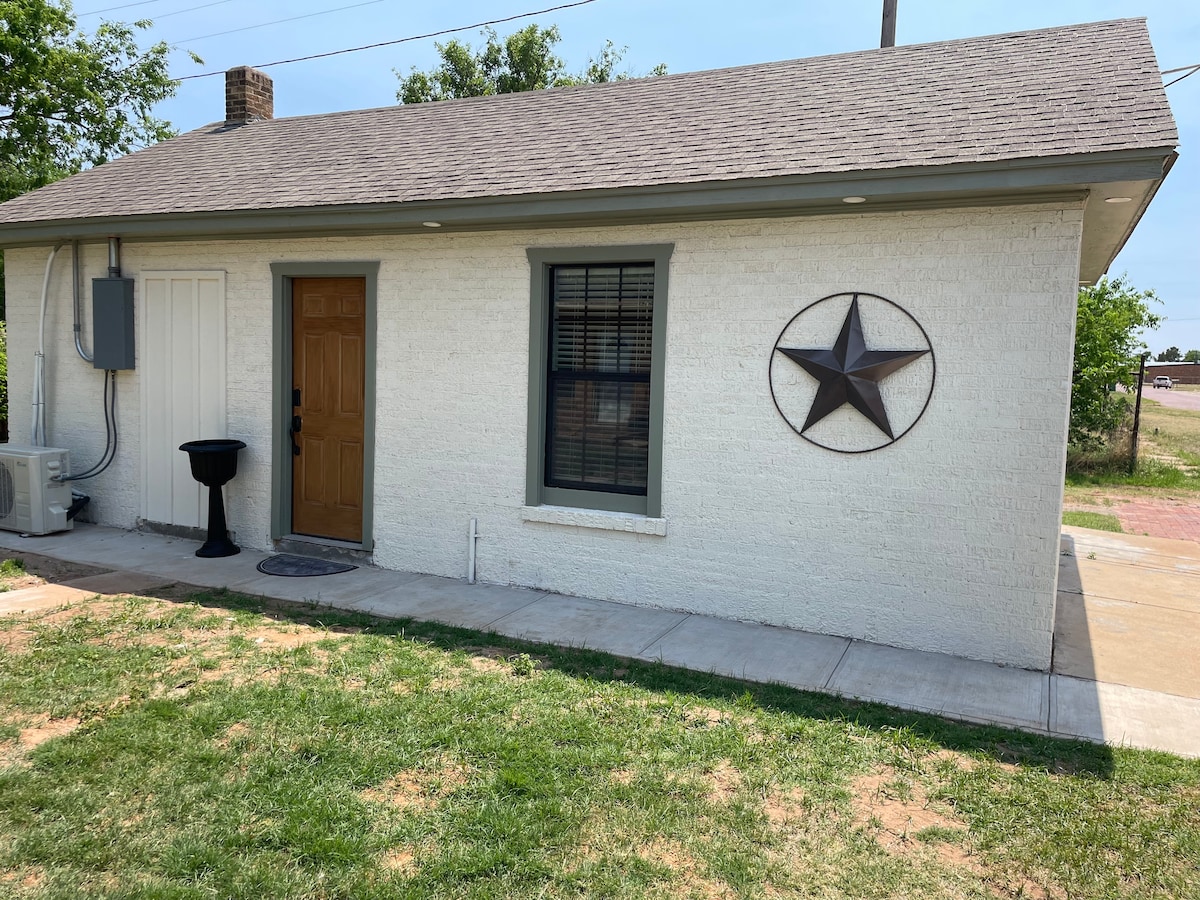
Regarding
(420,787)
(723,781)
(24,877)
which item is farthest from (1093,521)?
(24,877)

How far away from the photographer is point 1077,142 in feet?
16.7

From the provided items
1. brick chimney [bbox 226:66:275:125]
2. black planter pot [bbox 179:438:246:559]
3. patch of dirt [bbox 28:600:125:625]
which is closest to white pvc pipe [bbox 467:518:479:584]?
black planter pot [bbox 179:438:246:559]

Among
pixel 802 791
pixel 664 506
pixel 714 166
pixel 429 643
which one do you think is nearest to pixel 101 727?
pixel 429 643

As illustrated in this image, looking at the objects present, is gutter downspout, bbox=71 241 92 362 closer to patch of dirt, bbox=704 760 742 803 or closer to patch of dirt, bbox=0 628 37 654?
patch of dirt, bbox=0 628 37 654

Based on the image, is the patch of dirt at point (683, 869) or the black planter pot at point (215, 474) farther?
the black planter pot at point (215, 474)

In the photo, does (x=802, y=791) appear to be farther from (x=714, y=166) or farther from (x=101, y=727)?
(x=714, y=166)

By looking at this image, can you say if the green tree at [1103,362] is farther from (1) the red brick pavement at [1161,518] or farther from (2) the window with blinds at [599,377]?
(2) the window with blinds at [599,377]

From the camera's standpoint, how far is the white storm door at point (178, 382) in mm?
8367

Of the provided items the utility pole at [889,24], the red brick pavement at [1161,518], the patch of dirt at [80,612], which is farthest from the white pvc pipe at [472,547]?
the utility pole at [889,24]

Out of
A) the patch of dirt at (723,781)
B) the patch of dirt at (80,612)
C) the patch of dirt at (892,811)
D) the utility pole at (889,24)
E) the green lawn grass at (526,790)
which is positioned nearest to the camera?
the green lawn grass at (526,790)

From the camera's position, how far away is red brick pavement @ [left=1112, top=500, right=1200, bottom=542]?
33.6 ft

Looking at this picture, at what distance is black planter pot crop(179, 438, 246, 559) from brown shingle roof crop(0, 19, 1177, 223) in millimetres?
2053

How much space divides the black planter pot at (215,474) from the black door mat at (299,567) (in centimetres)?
47

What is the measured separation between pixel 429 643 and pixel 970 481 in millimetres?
3538
